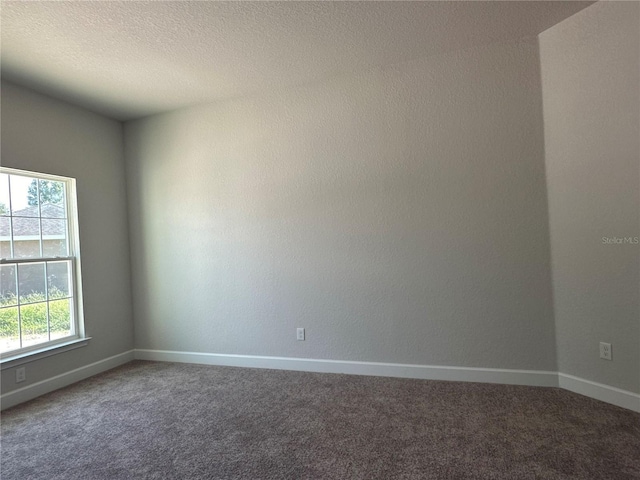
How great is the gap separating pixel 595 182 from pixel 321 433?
247cm

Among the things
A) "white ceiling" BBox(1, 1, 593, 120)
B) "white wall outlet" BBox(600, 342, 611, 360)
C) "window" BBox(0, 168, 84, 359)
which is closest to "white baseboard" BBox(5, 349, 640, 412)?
"white wall outlet" BBox(600, 342, 611, 360)

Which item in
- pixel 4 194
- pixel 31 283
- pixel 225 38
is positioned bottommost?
pixel 31 283

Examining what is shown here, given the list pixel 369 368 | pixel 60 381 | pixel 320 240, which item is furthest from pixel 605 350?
pixel 60 381

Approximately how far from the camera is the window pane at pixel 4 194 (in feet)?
8.96

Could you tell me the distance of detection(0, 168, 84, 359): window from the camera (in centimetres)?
275

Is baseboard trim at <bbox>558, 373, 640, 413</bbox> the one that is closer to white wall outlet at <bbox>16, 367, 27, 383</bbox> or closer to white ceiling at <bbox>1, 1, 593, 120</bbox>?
white ceiling at <bbox>1, 1, 593, 120</bbox>

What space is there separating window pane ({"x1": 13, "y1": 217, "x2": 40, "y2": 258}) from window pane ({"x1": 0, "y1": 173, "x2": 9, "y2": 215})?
10 cm

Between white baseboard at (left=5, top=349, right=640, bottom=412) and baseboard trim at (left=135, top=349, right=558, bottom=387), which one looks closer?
white baseboard at (left=5, top=349, right=640, bottom=412)

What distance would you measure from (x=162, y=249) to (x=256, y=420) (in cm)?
221

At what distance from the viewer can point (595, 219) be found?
2350 millimetres

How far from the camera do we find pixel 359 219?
10.0 feet

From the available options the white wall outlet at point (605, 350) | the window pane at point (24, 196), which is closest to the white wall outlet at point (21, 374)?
the window pane at point (24, 196)

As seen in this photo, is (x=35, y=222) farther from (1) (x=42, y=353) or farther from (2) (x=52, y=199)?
(1) (x=42, y=353)

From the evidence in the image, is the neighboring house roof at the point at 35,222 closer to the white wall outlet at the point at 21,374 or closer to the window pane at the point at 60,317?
the window pane at the point at 60,317
